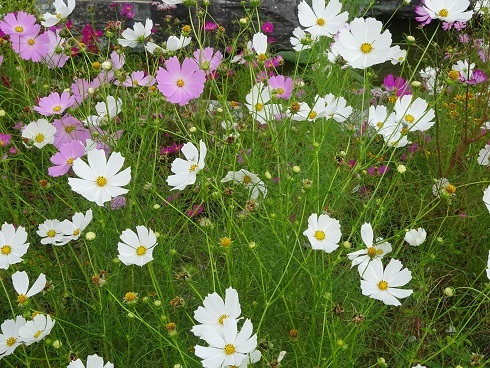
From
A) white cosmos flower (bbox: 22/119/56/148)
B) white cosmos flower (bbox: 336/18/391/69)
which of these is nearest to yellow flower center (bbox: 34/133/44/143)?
white cosmos flower (bbox: 22/119/56/148)

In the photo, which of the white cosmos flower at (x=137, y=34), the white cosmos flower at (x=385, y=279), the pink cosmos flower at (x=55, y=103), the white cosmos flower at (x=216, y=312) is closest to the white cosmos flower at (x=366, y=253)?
the white cosmos flower at (x=385, y=279)

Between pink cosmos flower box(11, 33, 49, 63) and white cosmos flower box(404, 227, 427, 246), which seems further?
pink cosmos flower box(11, 33, 49, 63)

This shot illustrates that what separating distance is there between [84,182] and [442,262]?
2.84 feet

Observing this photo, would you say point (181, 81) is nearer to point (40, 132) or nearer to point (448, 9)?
point (40, 132)

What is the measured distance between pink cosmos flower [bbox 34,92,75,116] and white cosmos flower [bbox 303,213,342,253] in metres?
0.73

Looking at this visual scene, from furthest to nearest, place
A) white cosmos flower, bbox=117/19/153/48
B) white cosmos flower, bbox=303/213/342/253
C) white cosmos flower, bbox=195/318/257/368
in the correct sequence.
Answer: white cosmos flower, bbox=117/19/153/48 → white cosmos flower, bbox=303/213/342/253 → white cosmos flower, bbox=195/318/257/368

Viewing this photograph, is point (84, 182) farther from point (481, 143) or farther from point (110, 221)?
point (481, 143)

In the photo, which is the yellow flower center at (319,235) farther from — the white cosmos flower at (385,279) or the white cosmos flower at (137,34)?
the white cosmos flower at (137,34)

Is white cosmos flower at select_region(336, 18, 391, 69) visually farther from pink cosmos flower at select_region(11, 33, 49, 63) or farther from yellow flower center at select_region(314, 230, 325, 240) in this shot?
pink cosmos flower at select_region(11, 33, 49, 63)

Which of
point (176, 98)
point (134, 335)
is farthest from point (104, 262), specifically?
point (176, 98)

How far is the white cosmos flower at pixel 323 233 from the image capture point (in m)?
0.89

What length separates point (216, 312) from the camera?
33.3 inches

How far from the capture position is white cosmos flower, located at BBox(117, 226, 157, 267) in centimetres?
95

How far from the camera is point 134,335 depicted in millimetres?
1071
